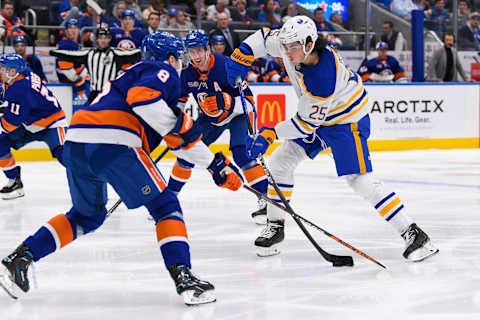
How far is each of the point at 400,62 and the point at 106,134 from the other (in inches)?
308

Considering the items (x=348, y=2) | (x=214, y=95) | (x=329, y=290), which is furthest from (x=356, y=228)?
(x=348, y=2)

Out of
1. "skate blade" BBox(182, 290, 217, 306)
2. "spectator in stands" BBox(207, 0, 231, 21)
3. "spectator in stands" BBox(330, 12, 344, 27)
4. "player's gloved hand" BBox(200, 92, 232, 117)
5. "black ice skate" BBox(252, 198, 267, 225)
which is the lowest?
"black ice skate" BBox(252, 198, 267, 225)

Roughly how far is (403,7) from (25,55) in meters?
5.28

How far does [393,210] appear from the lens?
144 inches

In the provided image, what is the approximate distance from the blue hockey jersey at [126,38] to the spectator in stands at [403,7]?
11.9 feet

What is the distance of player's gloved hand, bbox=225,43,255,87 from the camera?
4.07 meters

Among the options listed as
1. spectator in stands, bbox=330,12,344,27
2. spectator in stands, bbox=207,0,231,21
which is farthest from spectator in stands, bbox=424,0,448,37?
spectator in stands, bbox=207,0,231,21

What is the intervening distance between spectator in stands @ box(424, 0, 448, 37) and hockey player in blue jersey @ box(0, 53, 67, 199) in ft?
21.5

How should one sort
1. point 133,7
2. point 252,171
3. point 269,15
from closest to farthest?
point 252,171
point 133,7
point 269,15

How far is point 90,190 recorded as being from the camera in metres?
2.86

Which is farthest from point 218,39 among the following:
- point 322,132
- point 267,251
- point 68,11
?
point 267,251

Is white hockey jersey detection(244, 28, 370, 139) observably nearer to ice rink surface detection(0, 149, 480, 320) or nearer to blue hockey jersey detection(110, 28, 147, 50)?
ice rink surface detection(0, 149, 480, 320)

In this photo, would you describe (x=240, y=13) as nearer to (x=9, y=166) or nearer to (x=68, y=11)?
(x=68, y=11)

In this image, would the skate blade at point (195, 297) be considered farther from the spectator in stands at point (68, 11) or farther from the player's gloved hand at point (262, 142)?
the spectator in stands at point (68, 11)
